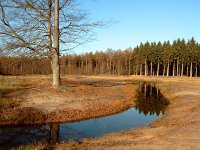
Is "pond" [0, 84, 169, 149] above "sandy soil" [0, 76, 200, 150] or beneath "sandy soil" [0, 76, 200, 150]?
beneath

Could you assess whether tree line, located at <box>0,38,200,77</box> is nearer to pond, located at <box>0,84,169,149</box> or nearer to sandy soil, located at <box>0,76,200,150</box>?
sandy soil, located at <box>0,76,200,150</box>

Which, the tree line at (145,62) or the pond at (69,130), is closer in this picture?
the pond at (69,130)

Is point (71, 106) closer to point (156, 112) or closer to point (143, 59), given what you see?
point (156, 112)

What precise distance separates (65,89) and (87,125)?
11.1 meters

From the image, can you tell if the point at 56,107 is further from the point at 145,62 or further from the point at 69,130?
the point at 145,62

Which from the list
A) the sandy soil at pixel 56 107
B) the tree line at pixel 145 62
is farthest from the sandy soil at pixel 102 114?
the tree line at pixel 145 62

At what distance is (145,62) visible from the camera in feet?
377

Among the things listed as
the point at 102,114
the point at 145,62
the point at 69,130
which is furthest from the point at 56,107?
the point at 145,62

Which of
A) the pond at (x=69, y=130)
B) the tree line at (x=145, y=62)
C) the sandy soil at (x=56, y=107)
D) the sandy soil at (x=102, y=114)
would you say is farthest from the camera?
the tree line at (x=145, y=62)

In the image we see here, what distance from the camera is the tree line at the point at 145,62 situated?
10475 centimetres

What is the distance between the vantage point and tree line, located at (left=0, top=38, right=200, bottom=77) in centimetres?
10475

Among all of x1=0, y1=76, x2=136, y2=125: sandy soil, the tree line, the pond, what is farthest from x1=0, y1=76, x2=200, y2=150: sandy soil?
the tree line

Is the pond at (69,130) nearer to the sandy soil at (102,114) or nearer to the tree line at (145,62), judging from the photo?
the sandy soil at (102,114)

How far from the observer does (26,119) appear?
19.4 meters
